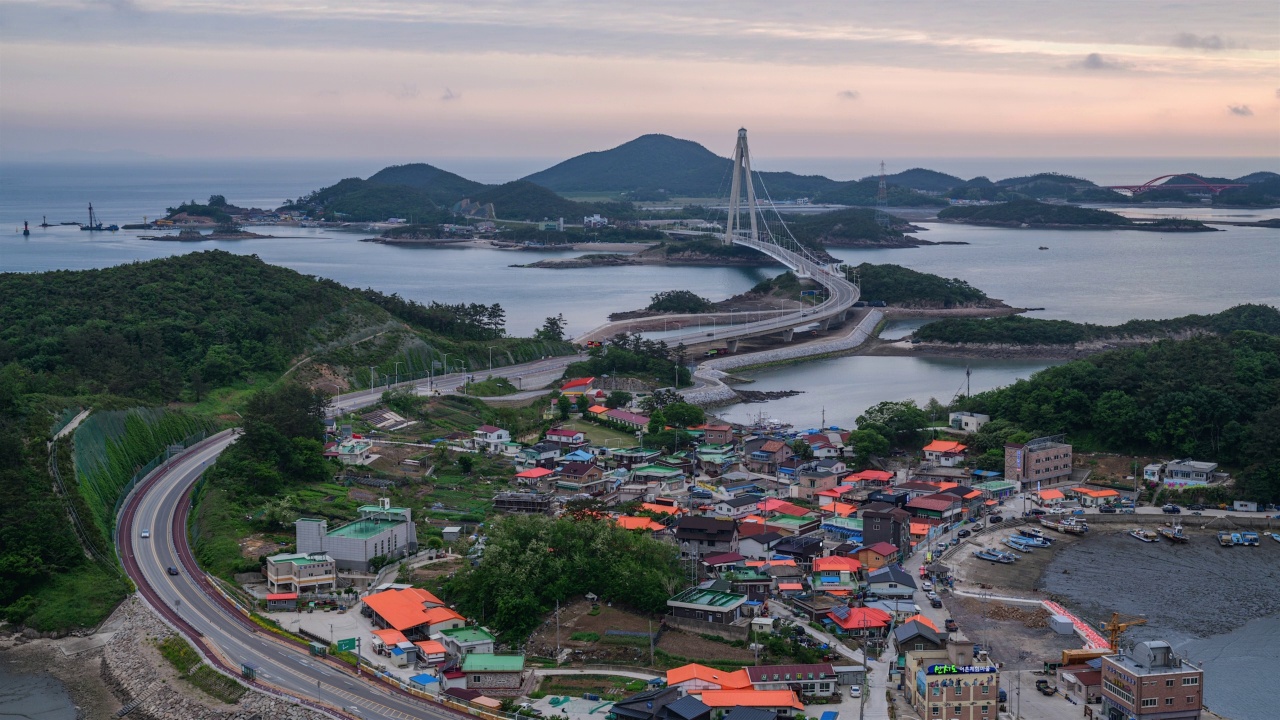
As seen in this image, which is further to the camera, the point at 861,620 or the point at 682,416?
the point at 682,416

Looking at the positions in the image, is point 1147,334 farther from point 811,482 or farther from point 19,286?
point 19,286

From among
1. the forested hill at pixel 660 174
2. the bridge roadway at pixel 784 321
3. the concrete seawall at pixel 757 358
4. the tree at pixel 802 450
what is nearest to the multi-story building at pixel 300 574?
the tree at pixel 802 450

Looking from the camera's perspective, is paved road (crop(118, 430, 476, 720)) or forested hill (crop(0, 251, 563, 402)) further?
forested hill (crop(0, 251, 563, 402))

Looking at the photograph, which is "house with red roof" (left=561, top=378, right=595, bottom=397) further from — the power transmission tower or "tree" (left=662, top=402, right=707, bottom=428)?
the power transmission tower

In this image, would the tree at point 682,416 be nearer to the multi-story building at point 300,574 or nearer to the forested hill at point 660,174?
the multi-story building at point 300,574

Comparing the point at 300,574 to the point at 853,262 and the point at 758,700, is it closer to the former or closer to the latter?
the point at 758,700

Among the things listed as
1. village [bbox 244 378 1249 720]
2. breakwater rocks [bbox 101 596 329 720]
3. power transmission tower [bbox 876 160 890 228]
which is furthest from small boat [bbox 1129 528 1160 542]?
power transmission tower [bbox 876 160 890 228]

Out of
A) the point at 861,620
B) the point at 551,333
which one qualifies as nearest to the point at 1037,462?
the point at 861,620
